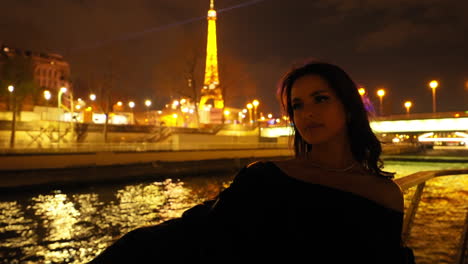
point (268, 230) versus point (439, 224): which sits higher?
point (268, 230)

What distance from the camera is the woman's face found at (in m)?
1.71

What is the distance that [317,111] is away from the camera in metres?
1.71

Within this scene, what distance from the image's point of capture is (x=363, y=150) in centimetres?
189

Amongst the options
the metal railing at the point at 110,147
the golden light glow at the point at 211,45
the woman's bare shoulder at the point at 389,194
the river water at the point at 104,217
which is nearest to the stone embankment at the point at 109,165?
the metal railing at the point at 110,147

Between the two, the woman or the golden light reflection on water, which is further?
the golden light reflection on water

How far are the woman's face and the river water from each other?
749cm

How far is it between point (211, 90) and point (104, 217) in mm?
41298

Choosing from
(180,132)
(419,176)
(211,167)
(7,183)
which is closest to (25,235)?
(7,183)

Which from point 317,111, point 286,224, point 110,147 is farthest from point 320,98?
point 110,147

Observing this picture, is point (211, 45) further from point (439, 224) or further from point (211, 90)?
point (439, 224)

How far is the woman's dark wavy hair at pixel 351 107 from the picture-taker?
1774 mm

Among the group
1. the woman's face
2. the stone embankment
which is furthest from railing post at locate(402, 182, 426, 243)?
the stone embankment

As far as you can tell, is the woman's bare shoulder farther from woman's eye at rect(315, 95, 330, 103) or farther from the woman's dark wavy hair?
woman's eye at rect(315, 95, 330, 103)

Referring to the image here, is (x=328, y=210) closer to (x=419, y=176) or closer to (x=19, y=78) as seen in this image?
(x=419, y=176)
